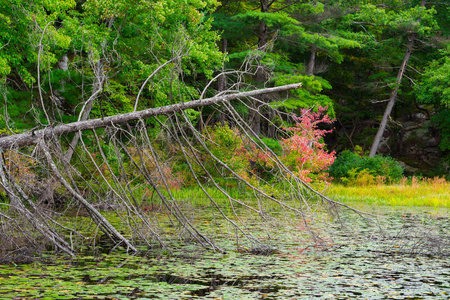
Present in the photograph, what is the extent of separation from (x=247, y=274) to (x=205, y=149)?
5.64 ft

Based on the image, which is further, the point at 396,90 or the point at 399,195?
the point at 396,90

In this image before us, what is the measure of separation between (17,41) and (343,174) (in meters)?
15.9

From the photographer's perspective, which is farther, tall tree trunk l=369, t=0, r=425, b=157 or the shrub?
tall tree trunk l=369, t=0, r=425, b=157

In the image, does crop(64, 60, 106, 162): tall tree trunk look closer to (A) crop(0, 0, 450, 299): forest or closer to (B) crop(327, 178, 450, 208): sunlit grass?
(A) crop(0, 0, 450, 299): forest

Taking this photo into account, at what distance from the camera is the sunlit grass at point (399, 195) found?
Result: 55.7 feet

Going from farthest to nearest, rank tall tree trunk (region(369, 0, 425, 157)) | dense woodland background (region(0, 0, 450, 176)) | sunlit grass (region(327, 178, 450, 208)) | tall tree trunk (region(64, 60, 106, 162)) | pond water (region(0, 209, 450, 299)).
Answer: tall tree trunk (region(369, 0, 425, 157)) → sunlit grass (region(327, 178, 450, 208)) → dense woodland background (region(0, 0, 450, 176)) → tall tree trunk (region(64, 60, 106, 162)) → pond water (region(0, 209, 450, 299))

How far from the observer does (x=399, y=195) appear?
60.3ft

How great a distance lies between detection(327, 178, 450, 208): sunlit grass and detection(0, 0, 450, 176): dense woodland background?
3.83 metres

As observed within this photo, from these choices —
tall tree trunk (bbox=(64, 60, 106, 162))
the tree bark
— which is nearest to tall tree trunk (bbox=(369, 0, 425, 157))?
tall tree trunk (bbox=(64, 60, 106, 162))

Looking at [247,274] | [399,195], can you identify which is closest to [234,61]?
[399,195]

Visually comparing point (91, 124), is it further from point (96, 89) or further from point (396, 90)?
point (396, 90)

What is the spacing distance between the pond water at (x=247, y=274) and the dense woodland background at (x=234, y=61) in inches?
77.6

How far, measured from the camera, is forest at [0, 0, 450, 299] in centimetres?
641

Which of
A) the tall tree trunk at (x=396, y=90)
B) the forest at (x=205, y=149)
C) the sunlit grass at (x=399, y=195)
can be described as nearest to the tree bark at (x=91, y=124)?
the forest at (x=205, y=149)
